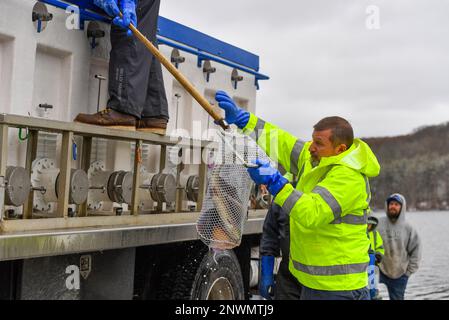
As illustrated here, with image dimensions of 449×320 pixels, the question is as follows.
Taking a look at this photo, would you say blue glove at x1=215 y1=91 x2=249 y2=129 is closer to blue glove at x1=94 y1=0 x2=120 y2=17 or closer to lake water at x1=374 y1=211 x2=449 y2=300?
blue glove at x1=94 y1=0 x2=120 y2=17

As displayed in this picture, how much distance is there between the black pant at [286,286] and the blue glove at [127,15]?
2.13m

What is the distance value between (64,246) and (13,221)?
0.33 meters

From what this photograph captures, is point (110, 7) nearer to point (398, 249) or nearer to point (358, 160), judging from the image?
point (358, 160)

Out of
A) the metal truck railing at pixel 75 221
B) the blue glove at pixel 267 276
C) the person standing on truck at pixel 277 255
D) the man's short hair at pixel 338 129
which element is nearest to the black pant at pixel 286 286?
the person standing on truck at pixel 277 255

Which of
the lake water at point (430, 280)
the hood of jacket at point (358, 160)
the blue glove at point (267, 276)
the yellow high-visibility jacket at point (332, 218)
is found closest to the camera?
the yellow high-visibility jacket at point (332, 218)

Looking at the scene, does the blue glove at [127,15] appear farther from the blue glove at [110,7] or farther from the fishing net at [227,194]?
the fishing net at [227,194]

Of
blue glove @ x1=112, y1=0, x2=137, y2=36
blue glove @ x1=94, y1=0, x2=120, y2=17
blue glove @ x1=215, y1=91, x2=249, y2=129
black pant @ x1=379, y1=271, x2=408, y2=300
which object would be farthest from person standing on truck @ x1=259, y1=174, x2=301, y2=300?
black pant @ x1=379, y1=271, x2=408, y2=300

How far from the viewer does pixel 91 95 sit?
5273 mm

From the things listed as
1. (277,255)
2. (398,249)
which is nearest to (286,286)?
(277,255)

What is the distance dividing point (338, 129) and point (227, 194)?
831 mm

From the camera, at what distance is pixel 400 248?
29.1 feet

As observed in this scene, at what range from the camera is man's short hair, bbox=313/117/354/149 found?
4.27m

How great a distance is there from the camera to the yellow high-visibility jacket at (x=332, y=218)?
158 inches
